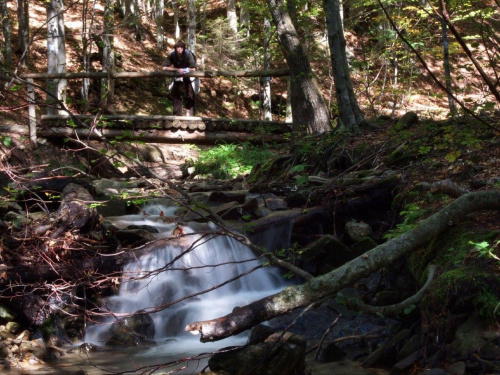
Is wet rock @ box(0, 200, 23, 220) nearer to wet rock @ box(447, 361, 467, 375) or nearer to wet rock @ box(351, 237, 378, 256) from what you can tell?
wet rock @ box(351, 237, 378, 256)

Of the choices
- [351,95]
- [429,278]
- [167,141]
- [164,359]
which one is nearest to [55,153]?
[167,141]

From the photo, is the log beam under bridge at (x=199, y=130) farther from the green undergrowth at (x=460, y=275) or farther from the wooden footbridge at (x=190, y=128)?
the green undergrowth at (x=460, y=275)

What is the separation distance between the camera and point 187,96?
12367 mm

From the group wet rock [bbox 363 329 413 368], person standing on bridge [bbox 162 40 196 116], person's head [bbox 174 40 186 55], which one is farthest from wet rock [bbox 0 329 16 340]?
person's head [bbox 174 40 186 55]

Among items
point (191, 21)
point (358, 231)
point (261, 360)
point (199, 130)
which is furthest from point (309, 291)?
point (191, 21)

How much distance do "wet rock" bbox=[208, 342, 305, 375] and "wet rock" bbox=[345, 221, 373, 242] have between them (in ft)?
9.18

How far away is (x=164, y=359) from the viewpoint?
5152 mm

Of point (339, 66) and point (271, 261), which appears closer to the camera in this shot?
point (271, 261)

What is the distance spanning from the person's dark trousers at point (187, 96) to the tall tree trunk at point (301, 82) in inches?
90.4

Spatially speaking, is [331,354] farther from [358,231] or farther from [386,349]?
[358,231]

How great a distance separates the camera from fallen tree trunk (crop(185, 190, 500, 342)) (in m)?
3.13

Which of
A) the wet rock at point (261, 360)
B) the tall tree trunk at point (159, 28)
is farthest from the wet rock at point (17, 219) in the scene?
the tall tree trunk at point (159, 28)

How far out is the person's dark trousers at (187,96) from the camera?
40.0 feet

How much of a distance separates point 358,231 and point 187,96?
690 centimetres
